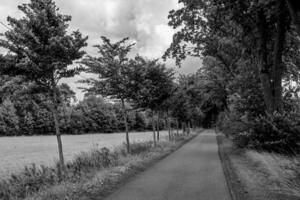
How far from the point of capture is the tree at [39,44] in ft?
23.5

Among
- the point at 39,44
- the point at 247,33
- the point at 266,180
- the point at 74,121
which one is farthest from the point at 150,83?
the point at 74,121

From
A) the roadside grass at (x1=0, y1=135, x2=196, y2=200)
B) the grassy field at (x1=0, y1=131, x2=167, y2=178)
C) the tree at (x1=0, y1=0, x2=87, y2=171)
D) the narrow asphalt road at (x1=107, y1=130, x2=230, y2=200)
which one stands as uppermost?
the tree at (x1=0, y1=0, x2=87, y2=171)

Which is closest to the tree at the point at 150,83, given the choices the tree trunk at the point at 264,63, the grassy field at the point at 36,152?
the grassy field at the point at 36,152

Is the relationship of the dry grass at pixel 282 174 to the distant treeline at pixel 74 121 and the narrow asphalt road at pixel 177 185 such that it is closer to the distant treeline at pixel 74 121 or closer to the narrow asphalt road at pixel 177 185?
the narrow asphalt road at pixel 177 185

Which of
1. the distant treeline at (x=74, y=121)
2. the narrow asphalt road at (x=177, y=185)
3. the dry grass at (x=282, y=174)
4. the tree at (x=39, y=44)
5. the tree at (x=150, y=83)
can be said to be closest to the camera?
the dry grass at (x=282, y=174)

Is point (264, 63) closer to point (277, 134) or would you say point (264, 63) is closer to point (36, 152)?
point (277, 134)

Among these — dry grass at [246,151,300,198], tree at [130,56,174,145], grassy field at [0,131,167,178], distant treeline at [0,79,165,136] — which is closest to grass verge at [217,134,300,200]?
dry grass at [246,151,300,198]

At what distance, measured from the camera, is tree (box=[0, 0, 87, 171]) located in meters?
7.16

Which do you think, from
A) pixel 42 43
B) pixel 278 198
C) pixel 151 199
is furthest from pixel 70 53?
pixel 278 198

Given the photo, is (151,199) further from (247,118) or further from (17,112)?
(17,112)

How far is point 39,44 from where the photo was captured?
7355mm

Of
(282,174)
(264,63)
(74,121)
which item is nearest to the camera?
(282,174)

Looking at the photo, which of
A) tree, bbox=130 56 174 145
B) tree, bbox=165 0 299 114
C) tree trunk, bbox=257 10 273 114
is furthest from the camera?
tree, bbox=130 56 174 145

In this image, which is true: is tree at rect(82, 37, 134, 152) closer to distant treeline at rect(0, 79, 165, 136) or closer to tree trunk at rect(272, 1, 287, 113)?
tree trunk at rect(272, 1, 287, 113)
